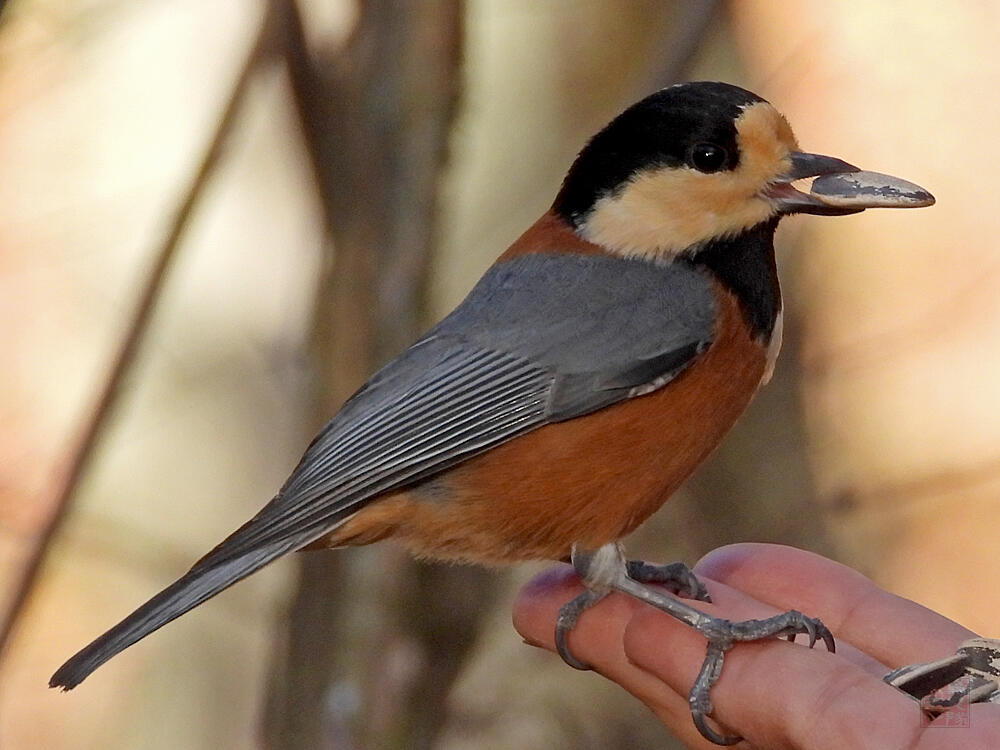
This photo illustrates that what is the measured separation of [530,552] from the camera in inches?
102

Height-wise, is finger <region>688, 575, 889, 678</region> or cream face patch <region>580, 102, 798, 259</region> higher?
cream face patch <region>580, 102, 798, 259</region>

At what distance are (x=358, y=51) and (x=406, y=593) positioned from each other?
56.6 inches

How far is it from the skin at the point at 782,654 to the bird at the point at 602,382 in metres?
0.08

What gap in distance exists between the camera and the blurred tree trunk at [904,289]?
4.35 m

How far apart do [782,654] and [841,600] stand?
0.51 metres

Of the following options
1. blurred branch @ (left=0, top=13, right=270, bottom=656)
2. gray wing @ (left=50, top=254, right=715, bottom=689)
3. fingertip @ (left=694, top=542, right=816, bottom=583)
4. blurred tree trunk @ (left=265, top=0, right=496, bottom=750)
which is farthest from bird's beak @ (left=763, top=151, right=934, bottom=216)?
blurred branch @ (left=0, top=13, right=270, bottom=656)

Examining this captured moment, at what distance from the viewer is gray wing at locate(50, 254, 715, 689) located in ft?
8.04

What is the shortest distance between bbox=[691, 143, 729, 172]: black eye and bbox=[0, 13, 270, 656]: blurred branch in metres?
1.25

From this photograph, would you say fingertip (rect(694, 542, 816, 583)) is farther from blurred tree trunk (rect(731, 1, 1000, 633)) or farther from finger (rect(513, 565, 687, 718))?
blurred tree trunk (rect(731, 1, 1000, 633))

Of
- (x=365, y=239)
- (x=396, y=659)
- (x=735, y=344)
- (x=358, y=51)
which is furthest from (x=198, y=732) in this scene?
(x=735, y=344)

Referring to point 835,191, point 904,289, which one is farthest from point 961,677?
point 904,289

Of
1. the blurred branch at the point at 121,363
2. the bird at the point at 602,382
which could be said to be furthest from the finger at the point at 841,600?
the blurred branch at the point at 121,363
